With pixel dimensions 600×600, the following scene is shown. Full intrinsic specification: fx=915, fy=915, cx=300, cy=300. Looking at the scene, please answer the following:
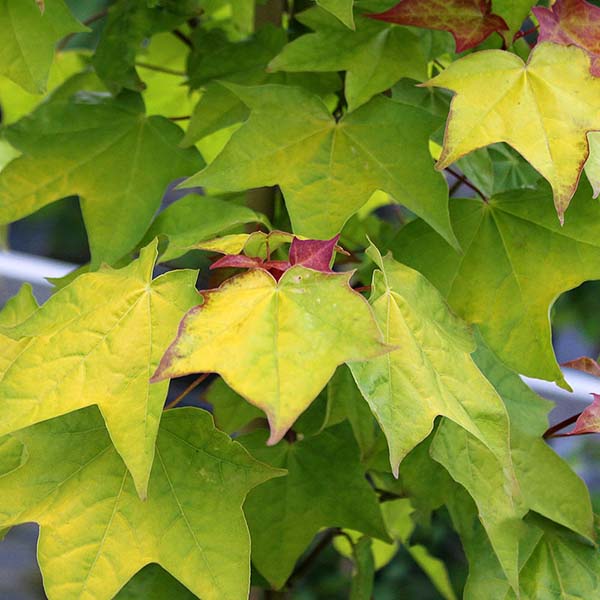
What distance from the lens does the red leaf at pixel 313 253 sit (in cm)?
42

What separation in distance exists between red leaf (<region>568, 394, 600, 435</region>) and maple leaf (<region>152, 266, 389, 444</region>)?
0.59 feet

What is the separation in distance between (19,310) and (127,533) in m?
0.19

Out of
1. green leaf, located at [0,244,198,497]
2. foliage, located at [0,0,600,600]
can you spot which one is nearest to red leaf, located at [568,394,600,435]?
foliage, located at [0,0,600,600]

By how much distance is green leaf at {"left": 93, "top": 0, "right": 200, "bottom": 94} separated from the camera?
634 mm

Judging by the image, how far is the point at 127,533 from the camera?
1.59 ft

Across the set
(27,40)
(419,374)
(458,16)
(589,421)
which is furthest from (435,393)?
(27,40)

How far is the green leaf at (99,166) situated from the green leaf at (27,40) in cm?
8

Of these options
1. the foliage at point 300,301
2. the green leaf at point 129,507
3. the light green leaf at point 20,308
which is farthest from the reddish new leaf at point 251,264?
the light green leaf at point 20,308

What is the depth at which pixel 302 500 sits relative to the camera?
0.65m

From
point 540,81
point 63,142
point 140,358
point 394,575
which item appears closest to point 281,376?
point 140,358

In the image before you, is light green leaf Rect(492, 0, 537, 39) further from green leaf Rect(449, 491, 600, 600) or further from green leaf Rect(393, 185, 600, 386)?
green leaf Rect(449, 491, 600, 600)

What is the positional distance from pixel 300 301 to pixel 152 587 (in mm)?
290

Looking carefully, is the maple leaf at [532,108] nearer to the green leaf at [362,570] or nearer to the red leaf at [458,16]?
the red leaf at [458,16]

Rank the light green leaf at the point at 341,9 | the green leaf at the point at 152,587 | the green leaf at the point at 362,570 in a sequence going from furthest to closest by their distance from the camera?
the green leaf at the point at 362,570 < the green leaf at the point at 152,587 < the light green leaf at the point at 341,9
